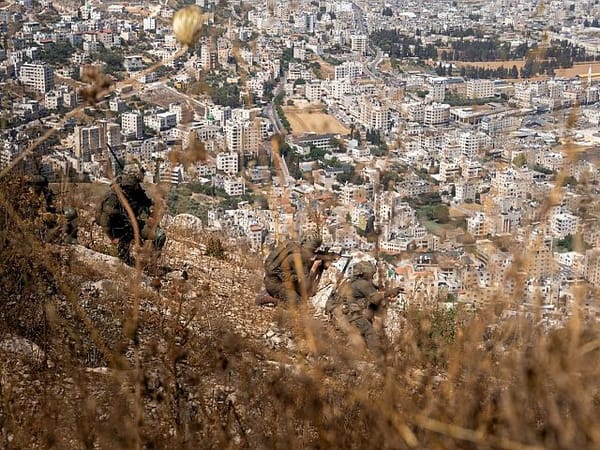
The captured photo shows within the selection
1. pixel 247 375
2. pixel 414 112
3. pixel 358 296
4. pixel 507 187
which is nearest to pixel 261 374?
pixel 247 375

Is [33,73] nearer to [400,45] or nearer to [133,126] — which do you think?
[133,126]

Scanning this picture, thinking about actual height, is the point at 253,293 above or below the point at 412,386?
below

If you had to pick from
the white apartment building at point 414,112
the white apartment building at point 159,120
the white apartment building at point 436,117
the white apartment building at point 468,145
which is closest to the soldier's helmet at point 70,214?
the white apartment building at point 414,112

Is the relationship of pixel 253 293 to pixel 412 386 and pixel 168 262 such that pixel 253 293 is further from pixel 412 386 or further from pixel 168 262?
pixel 412 386

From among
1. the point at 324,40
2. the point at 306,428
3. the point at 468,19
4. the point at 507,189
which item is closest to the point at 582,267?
the point at 306,428

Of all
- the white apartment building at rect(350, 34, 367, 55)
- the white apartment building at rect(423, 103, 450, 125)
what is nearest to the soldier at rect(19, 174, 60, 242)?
the white apartment building at rect(423, 103, 450, 125)

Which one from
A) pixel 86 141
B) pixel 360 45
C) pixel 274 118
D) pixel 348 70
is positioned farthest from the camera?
pixel 360 45

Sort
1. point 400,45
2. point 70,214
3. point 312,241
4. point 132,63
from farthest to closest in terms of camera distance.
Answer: point 400,45
point 132,63
point 70,214
point 312,241
